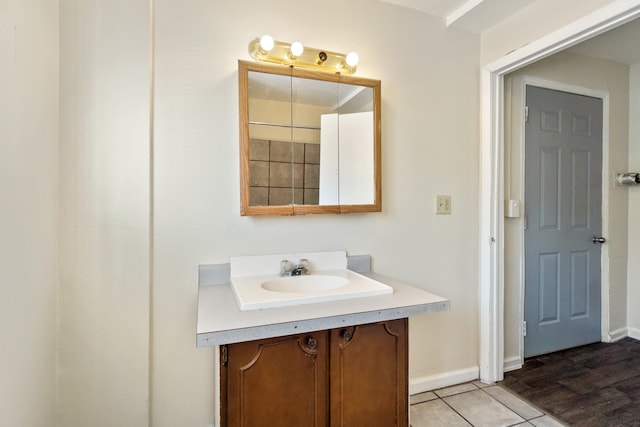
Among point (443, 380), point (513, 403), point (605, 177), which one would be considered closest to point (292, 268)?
point (443, 380)

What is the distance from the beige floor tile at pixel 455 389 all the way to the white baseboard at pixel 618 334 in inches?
62.1

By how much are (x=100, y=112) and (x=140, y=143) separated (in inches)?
7.7

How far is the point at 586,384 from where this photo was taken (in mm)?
2025

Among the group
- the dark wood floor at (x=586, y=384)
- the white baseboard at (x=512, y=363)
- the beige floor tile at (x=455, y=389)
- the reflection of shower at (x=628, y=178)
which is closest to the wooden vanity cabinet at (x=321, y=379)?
the beige floor tile at (x=455, y=389)

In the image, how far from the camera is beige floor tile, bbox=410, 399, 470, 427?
1.65 metres

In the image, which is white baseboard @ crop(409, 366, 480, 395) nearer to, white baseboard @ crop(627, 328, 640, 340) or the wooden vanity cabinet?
the wooden vanity cabinet

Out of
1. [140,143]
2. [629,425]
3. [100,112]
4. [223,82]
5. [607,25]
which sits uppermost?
[607,25]

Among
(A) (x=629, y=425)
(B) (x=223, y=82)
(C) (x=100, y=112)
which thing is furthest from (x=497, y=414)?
(C) (x=100, y=112)

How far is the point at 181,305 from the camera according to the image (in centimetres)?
150

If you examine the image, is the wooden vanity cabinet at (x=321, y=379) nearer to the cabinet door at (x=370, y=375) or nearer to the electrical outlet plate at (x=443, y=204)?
the cabinet door at (x=370, y=375)

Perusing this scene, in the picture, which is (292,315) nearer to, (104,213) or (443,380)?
(104,213)

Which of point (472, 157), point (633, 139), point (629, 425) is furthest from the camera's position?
point (633, 139)

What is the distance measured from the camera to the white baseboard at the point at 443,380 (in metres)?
1.93

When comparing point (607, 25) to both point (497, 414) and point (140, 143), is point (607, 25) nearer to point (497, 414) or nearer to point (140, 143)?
point (497, 414)
